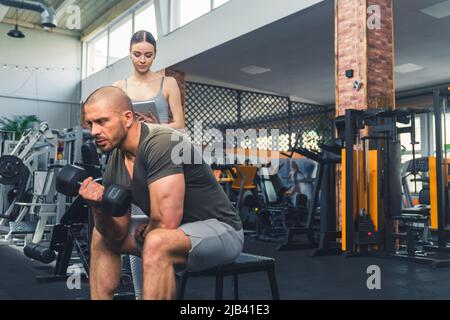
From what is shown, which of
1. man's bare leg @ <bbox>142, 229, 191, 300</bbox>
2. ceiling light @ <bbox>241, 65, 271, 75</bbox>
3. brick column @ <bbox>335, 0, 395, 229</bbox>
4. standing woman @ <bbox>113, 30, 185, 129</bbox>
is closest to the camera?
man's bare leg @ <bbox>142, 229, 191, 300</bbox>

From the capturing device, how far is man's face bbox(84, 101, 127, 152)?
1177 mm

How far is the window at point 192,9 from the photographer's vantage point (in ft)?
20.7

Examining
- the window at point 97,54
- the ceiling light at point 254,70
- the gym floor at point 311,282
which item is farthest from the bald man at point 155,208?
the window at point 97,54

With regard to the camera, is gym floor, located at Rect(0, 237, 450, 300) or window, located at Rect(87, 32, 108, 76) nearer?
gym floor, located at Rect(0, 237, 450, 300)

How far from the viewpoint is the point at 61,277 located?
7.93 ft

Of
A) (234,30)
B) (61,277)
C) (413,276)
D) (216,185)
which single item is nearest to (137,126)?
(216,185)

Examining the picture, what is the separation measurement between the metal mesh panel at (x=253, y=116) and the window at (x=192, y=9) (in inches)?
40.7

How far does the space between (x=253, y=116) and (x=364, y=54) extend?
14.6 ft

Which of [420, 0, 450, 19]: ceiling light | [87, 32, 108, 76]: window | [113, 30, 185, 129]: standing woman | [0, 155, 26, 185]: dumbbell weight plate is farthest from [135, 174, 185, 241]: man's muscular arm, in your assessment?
[87, 32, 108, 76]: window

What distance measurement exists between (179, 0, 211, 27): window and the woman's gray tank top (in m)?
4.86

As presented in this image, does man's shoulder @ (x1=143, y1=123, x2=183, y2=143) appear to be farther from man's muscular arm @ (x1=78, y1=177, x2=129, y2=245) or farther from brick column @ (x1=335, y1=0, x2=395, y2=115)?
brick column @ (x1=335, y1=0, x2=395, y2=115)

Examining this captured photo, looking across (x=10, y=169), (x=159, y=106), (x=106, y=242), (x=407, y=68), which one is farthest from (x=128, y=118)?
(x=407, y=68)

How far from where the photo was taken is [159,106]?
167cm
